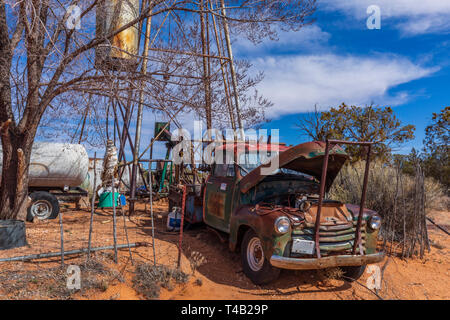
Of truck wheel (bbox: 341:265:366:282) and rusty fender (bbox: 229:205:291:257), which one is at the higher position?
rusty fender (bbox: 229:205:291:257)

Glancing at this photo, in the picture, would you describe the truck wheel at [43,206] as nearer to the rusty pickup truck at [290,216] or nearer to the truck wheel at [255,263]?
the rusty pickup truck at [290,216]

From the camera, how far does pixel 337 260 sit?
4734mm

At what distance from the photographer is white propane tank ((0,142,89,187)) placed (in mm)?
10328

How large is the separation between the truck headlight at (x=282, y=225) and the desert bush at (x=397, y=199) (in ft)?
11.9

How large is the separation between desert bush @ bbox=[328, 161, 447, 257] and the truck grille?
102 inches

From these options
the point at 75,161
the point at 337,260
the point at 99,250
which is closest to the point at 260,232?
the point at 337,260

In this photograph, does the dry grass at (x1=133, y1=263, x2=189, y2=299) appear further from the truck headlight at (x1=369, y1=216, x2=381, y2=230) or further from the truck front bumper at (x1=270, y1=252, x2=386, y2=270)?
the truck headlight at (x1=369, y1=216, x2=381, y2=230)

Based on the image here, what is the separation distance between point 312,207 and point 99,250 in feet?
12.3

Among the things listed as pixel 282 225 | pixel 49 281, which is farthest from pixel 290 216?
pixel 49 281

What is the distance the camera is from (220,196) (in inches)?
263

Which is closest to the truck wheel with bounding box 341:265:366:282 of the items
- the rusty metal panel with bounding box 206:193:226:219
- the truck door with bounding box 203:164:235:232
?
the truck door with bounding box 203:164:235:232

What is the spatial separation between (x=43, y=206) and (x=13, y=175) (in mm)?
2346

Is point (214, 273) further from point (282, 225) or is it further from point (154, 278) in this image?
point (282, 225)

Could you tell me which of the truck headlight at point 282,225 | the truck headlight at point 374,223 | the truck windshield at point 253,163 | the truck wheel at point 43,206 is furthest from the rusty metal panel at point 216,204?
the truck wheel at point 43,206
